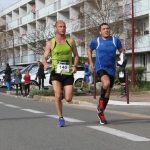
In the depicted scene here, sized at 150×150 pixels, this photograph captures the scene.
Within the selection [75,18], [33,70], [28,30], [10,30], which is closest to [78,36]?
[75,18]

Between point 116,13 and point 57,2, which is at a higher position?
point 57,2

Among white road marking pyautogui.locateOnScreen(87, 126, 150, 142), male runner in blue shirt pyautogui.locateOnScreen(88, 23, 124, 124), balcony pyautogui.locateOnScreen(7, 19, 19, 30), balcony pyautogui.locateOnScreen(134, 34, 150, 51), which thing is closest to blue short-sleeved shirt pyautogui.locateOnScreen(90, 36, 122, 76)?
male runner in blue shirt pyautogui.locateOnScreen(88, 23, 124, 124)

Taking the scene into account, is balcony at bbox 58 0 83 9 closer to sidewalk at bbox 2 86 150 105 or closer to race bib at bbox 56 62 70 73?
sidewalk at bbox 2 86 150 105

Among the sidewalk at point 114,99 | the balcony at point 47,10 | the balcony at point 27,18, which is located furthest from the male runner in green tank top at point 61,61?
the balcony at point 27,18

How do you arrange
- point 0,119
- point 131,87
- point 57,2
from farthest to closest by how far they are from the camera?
point 57,2 < point 131,87 < point 0,119

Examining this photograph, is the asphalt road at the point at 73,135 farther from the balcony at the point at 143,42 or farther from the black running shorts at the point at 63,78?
the balcony at the point at 143,42

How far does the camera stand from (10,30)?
84.2 m

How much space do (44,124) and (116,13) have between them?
28.6 m

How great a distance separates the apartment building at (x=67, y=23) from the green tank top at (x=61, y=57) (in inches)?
1044

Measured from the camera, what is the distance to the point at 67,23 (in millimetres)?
58031

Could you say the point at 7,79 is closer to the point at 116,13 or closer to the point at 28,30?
the point at 116,13

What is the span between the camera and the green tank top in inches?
417

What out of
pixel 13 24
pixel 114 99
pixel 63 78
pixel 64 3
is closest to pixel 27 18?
pixel 13 24

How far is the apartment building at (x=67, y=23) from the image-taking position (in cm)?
4025
